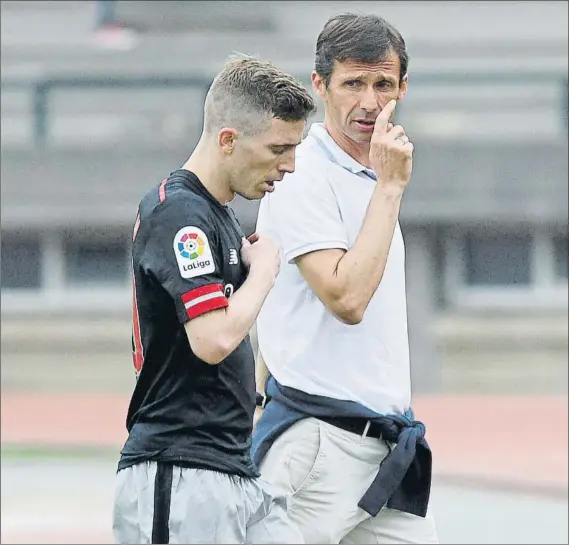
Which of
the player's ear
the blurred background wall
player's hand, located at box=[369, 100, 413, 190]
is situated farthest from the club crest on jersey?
the blurred background wall

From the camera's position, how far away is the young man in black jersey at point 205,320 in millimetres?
2957

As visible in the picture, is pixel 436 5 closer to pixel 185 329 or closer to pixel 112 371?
pixel 112 371

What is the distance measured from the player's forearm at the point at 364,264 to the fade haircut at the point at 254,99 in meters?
0.35

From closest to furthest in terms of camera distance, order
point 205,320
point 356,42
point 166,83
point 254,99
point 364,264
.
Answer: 1. point 205,320
2. point 254,99
3. point 364,264
4. point 356,42
5. point 166,83

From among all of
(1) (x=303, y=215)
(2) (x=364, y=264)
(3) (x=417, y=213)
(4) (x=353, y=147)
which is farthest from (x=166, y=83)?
(2) (x=364, y=264)

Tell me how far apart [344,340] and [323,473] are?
375 millimetres

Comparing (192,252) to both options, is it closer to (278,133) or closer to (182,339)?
(182,339)

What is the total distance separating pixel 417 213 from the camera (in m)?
14.7

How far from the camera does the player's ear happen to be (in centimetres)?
310

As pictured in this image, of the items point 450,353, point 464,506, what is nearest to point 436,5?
point 450,353

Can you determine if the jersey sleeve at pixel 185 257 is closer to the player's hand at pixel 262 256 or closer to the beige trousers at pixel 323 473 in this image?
the player's hand at pixel 262 256

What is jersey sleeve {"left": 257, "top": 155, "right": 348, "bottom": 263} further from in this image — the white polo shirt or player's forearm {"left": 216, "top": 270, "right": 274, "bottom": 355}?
player's forearm {"left": 216, "top": 270, "right": 274, "bottom": 355}

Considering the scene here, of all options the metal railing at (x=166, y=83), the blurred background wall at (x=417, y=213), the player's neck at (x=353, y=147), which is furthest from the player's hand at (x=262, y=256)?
the metal railing at (x=166, y=83)

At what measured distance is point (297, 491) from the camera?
3484 mm
